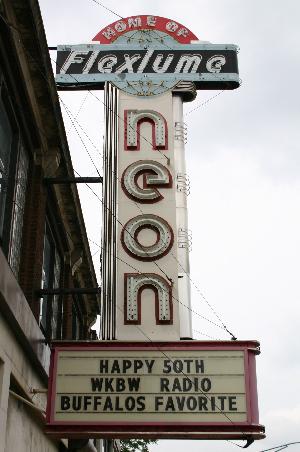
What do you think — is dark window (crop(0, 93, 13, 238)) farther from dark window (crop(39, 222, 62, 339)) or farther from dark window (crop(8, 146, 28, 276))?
dark window (crop(39, 222, 62, 339))

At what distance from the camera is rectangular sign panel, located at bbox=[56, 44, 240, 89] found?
14.5 m

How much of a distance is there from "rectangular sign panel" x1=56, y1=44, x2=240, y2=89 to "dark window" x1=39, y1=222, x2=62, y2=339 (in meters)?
3.24

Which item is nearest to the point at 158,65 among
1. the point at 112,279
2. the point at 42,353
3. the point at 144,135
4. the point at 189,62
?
the point at 189,62

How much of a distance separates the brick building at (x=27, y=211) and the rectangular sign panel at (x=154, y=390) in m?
0.51

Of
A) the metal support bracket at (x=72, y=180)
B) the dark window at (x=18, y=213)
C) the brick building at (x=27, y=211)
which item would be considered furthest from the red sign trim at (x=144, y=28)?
the dark window at (x=18, y=213)

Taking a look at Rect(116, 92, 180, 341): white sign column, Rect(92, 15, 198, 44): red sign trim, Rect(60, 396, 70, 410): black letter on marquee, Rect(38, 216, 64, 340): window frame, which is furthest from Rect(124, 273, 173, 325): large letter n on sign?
Rect(92, 15, 198, 44): red sign trim

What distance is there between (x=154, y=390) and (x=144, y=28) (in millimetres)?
8279

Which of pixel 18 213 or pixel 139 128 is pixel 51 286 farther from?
pixel 139 128

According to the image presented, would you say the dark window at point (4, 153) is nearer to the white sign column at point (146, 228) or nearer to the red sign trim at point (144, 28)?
the white sign column at point (146, 228)

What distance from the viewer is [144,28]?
15.3 m

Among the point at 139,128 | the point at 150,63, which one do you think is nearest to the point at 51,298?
the point at 139,128

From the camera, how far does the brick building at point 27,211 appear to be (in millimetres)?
9422

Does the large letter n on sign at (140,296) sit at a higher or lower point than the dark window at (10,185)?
lower

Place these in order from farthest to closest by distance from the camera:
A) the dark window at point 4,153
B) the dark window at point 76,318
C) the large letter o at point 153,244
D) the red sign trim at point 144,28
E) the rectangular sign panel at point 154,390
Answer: the dark window at point 76,318 → the red sign trim at point 144,28 → the large letter o at point 153,244 → the dark window at point 4,153 → the rectangular sign panel at point 154,390
